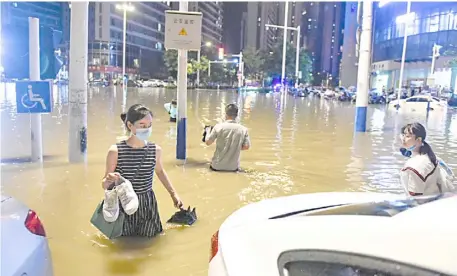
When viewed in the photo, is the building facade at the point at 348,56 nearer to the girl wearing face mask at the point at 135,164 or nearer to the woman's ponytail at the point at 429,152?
the woman's ponytail at the point at 429,152

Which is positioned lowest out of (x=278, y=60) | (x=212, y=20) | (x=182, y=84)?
(x=182, y=84)

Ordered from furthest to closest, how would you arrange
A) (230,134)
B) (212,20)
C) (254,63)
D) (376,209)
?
(212,20), (254,63), (230,134), (376,209)

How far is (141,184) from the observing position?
4.69 metres

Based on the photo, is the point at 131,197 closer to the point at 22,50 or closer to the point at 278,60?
the point at 22,50

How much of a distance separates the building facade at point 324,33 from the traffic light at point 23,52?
122397 mm

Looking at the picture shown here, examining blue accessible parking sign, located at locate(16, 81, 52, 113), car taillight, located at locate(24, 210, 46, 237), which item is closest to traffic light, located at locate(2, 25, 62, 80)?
blue accessible parking sign, located at locate(16, 81, 52, 113)

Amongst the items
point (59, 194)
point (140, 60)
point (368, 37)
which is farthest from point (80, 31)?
point (140, 60)

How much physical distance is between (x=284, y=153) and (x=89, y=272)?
297 inches

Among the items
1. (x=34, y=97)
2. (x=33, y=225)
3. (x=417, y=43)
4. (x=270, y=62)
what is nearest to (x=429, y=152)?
(x=33, y=225)

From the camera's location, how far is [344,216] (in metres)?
2.10

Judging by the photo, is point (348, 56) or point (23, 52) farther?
point (348, 56)

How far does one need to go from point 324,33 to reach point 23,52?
14918 cm

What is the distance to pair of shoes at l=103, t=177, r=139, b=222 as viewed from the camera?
429 centimetres

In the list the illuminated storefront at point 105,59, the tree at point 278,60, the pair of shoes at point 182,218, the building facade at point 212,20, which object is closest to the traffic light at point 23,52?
the pair of shoes at point 182,218
